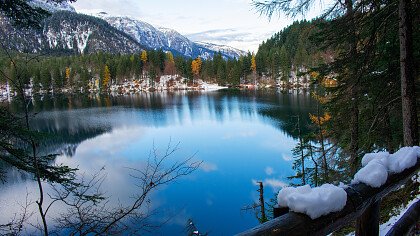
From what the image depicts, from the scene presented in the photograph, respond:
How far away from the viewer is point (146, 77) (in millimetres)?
106688

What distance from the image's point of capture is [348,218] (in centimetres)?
168

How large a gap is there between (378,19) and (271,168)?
631 inches

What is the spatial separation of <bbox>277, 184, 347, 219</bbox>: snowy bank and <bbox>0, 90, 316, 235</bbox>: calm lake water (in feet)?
18.7

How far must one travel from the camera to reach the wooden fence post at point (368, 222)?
2.01 meters

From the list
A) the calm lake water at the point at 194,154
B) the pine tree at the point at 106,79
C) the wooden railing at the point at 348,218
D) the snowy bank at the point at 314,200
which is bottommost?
the calm lake water at the point at 194,154

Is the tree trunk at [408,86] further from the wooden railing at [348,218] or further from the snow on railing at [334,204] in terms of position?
the snow on railing at [334,204]

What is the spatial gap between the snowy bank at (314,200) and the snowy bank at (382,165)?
0.43 metres

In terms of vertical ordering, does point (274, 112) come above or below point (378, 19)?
below

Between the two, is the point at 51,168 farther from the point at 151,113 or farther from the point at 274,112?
the point at 151,113

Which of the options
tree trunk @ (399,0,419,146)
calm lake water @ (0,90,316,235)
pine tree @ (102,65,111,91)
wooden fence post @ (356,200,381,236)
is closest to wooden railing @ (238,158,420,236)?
wooden fence post @ (356,200,381,236)

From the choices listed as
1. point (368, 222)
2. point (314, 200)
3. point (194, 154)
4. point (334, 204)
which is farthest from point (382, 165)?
point (194, 154)

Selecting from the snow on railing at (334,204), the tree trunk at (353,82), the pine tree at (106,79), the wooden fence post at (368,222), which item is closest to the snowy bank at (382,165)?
the snow on railing at (334,204)

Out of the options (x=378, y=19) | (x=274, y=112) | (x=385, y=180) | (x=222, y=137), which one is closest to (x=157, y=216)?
(x=378, y=19)

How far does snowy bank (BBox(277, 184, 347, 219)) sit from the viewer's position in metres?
1.42
